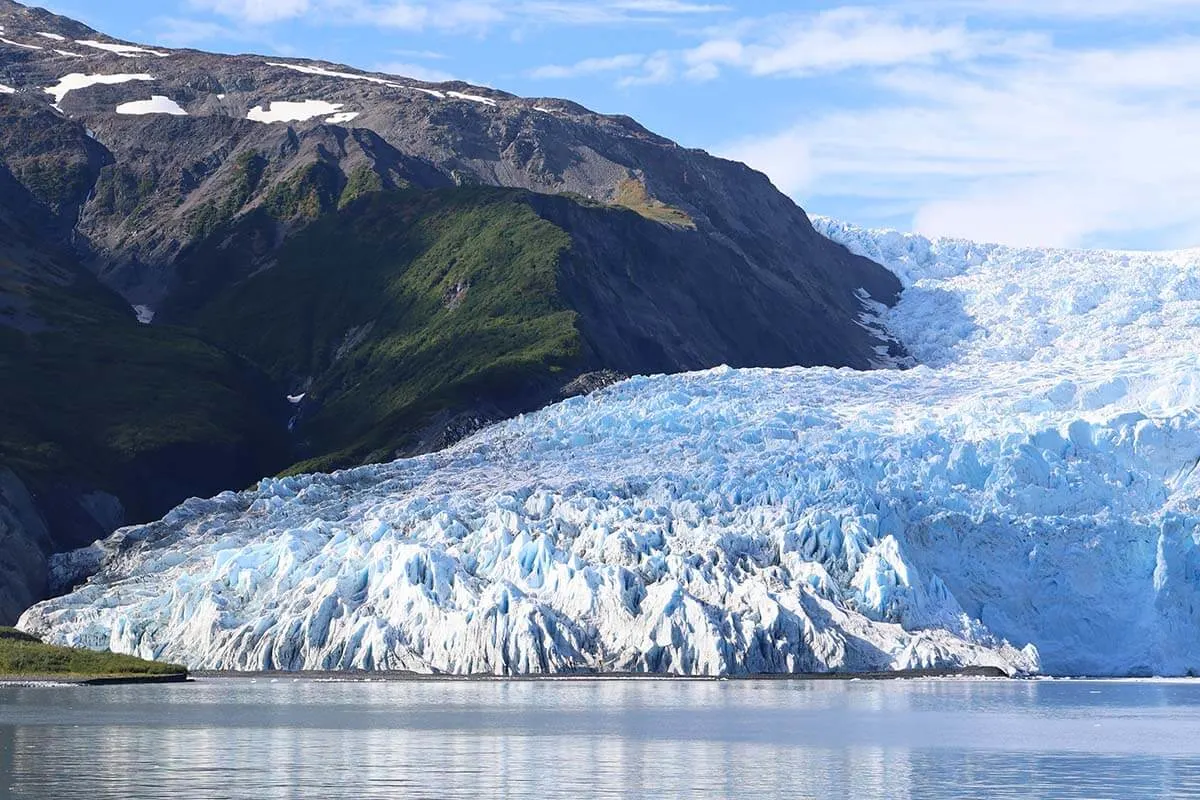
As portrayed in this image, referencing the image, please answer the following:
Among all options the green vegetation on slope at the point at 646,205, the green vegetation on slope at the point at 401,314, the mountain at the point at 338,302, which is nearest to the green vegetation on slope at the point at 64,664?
the mountain at the point at 338,302

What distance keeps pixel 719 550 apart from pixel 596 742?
3233 centimetres

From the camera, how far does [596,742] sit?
5309 cm

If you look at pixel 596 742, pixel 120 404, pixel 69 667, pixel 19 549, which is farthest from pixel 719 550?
pixel 120 404

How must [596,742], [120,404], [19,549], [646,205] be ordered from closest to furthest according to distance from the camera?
[596,742]
[19,549]
[120,404]
[646,205]

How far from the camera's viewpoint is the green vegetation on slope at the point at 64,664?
80312 millimetres

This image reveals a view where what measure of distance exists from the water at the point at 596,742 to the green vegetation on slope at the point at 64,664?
4.47 ft

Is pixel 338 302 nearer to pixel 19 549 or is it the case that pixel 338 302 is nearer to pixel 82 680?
pixel 19 549

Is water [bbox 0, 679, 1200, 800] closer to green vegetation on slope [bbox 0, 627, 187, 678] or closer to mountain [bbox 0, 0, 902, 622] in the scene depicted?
green vegetation on slope [bbox 0, 627, 187, 678]

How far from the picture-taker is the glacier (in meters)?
82.8

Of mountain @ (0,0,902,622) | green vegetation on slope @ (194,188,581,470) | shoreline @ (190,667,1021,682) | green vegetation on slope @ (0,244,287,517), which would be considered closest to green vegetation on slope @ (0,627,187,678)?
shoreline @ (190,667,1021,682)

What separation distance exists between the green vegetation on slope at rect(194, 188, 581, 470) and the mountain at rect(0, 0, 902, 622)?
0.28 metres

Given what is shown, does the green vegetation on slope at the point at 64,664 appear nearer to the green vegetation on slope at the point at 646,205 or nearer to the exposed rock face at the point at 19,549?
the exposed rock face at the point at 19,549

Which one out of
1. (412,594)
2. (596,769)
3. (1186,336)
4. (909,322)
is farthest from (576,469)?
(909,322)

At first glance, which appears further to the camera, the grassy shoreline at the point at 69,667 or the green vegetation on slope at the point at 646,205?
the green vegetation on slope at the point at 646,205
